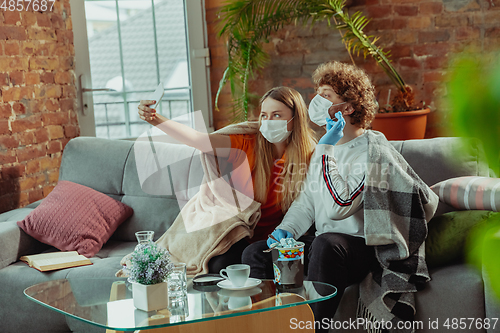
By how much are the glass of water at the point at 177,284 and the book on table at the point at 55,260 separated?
72 cm

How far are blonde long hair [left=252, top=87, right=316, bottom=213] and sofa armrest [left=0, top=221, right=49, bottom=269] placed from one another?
103 cm

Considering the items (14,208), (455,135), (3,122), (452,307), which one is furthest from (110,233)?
(455,135)

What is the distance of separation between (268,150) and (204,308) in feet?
2.80

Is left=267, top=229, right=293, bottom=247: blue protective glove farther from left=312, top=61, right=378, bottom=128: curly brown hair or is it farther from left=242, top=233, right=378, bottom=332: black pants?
left=312, top=61, right=378, bottom=128: curly brown hair

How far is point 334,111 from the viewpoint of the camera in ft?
5.91

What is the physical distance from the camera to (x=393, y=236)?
159 centimetres

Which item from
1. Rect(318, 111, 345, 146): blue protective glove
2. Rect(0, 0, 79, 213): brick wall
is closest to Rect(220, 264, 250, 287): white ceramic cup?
Rect(318, 111, 345, 146): blue protective glove

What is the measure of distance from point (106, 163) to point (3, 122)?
1.78 feet

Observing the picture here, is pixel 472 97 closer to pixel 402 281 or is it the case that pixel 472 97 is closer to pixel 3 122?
pixel 402 281

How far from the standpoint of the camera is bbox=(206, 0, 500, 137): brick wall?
285cm

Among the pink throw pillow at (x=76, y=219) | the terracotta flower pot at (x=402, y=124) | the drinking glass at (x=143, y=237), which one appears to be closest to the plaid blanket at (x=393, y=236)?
the drinking glass at (x=143, y=237)

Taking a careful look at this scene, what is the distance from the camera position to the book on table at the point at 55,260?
192cm

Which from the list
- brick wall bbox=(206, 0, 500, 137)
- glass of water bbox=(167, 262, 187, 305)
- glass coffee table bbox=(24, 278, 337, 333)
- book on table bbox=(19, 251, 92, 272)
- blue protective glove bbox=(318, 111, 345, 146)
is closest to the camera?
glass coffee table bbox=(24, 278, 337, 333)

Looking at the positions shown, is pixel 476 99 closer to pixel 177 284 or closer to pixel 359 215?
pixel 177 284
